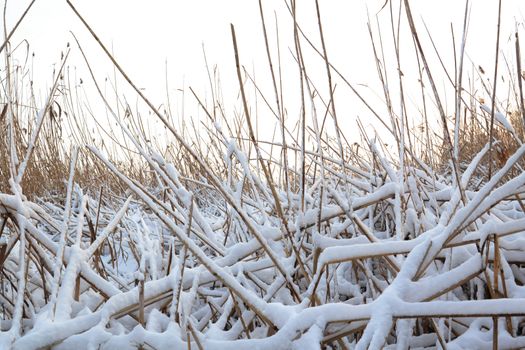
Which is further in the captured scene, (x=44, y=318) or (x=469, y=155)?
(x=469, y=155)

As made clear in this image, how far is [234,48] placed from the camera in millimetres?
620

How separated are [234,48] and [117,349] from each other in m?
0.37

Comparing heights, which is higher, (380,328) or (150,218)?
(380,328)

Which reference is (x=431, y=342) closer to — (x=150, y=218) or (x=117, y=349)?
(x=117, y=349)

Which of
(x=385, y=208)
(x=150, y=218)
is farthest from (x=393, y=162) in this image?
(x=150, y=218)

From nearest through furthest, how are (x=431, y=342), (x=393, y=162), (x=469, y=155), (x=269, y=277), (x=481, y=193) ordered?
1. (x=481, y=193)
2. (x=431, y=342)
3. (x=269, y=277)
4. (x=393, y=162)
5. (x=469, y=155)

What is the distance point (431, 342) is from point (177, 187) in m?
0.50

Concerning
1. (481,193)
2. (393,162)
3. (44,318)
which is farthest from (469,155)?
(44,318)

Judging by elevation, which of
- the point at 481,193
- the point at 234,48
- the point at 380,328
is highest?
the point at 234,48

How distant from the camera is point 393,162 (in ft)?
6.10

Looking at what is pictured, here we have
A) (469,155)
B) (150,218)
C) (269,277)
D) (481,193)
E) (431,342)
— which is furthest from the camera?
(469,155)

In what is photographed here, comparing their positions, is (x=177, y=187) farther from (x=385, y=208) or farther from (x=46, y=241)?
(x=385, y=208)

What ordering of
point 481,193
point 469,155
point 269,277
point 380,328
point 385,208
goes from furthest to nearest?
point 469,155, point 385,208, point 269,277, point 481,193, point 380,328

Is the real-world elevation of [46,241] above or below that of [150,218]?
above
